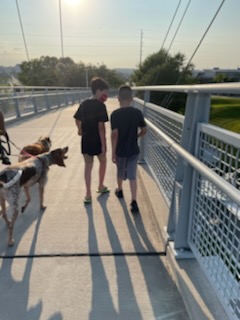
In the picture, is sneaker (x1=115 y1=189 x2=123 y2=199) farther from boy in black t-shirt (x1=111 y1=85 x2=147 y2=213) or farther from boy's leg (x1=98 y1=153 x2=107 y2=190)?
boy in black t-shirt (x1=111 y1=85 x2=147 y2=213)

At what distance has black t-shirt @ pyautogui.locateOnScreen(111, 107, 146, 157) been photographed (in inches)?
150

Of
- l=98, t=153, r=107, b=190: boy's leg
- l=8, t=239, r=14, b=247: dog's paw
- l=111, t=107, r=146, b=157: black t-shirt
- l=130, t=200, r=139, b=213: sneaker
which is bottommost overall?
l=130, t=200, r=139, b=213: sneaker

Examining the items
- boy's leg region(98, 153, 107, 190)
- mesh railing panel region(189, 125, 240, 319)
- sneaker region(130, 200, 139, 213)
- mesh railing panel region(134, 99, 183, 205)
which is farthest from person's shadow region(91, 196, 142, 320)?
boy's leg region(98, 153, 107, 190)

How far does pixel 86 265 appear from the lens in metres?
2.92

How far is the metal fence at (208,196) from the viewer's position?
6.04ft

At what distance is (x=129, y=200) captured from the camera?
4430mm

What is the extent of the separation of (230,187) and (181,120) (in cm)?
130

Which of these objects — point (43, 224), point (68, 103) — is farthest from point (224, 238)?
point (68, 103)

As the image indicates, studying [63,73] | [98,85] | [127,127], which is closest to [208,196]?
[127,127]

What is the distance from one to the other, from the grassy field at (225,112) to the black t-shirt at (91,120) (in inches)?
→ 55.2

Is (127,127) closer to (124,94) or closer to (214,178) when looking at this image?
(124,94)

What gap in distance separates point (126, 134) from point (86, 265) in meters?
1.68

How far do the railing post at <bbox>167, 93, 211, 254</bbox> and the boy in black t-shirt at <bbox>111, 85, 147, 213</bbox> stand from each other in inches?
44.6

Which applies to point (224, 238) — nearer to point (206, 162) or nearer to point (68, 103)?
point (206, 162)
